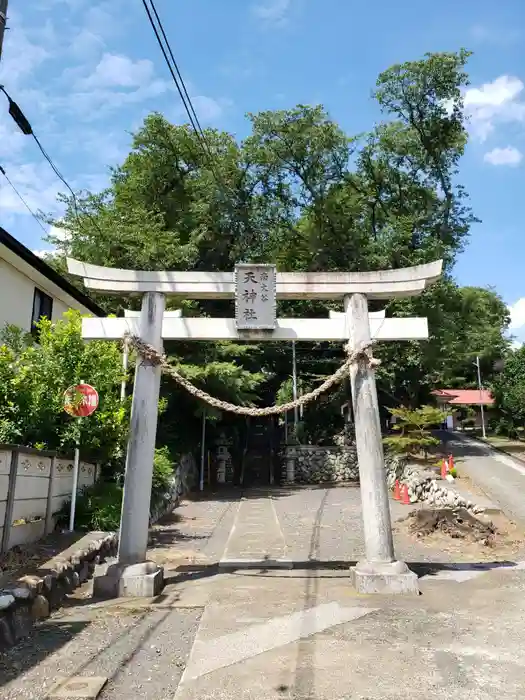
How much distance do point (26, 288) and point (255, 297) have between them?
9.80m

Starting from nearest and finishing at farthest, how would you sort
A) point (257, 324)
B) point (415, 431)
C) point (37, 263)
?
point (257, 324)
point (37, 263)
point (415, 431)

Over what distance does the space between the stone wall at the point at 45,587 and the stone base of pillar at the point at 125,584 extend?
514 millimetres

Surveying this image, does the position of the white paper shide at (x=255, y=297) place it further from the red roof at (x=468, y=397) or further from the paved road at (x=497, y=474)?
the red roof at (x=468, y=397)

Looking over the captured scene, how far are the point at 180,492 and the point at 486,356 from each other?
3181 centimetres

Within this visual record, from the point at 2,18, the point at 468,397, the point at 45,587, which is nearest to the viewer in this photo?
the point at 2,18

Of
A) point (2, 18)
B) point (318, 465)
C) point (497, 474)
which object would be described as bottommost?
point (497, 474)

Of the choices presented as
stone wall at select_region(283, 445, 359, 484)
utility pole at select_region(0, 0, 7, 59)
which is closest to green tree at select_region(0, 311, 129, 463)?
utility pole at select_region(0, 0, 7, 59)

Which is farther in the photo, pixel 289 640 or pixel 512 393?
pixel 512 393

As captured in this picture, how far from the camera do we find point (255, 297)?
8.59m

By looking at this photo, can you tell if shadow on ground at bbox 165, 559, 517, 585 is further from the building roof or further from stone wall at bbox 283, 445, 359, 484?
stone wall at bbox 283, 445, 359, 484

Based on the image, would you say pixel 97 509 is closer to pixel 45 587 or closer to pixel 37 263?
pixel 45 587

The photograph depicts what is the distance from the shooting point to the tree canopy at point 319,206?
2484 centimetres

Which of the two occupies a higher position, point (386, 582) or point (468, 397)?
point (468, 397)

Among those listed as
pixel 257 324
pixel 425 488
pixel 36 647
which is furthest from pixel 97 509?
pixel 425 488
